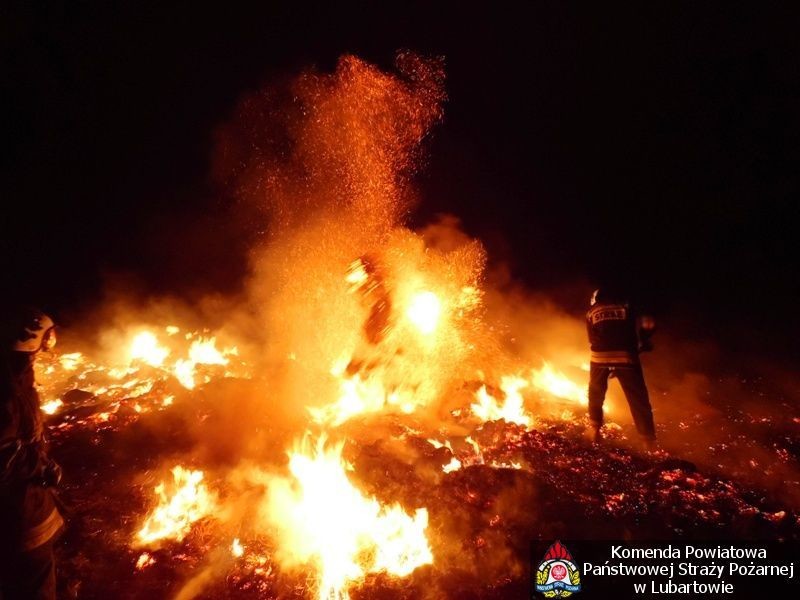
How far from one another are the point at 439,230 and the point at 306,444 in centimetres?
840

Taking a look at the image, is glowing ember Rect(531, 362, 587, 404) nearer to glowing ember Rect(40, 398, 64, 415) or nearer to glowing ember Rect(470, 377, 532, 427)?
glowing ember Rect(470, 377, 532, 427)

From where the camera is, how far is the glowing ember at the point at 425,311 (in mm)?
8555

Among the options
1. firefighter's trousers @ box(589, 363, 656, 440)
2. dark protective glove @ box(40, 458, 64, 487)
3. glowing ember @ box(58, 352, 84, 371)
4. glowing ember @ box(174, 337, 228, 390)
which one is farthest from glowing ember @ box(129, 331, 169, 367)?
firefighter's trousers @ box(589, 363, 656, 440)

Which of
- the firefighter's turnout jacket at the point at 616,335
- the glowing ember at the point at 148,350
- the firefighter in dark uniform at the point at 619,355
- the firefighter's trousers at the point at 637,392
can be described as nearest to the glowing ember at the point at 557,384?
the firefighter in dark uniform at the point at 619,355

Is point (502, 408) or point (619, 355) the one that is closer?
point (619, 355)

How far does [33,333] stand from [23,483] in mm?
1152

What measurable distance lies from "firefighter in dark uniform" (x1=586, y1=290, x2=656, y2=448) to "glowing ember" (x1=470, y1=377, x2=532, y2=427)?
1176 mm

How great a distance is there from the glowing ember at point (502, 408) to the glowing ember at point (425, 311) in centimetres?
180

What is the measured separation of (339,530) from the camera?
168 inches

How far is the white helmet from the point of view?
10.7 feet

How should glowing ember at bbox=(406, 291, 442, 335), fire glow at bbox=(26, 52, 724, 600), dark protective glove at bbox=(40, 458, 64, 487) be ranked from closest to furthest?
dark protective glove at bbox=(40, 458, 64, 487) < fire glow at bbox=(26, 52, 724, 600) < glowing ember at bbox=(406, 291, 442, 335)

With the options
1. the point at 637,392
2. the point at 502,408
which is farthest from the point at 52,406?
the point at 637,392

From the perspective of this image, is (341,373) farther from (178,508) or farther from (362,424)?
(178,508)

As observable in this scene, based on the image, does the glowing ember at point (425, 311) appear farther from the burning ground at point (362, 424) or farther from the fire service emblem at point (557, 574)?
the fire service emblem at point (557, 574)
